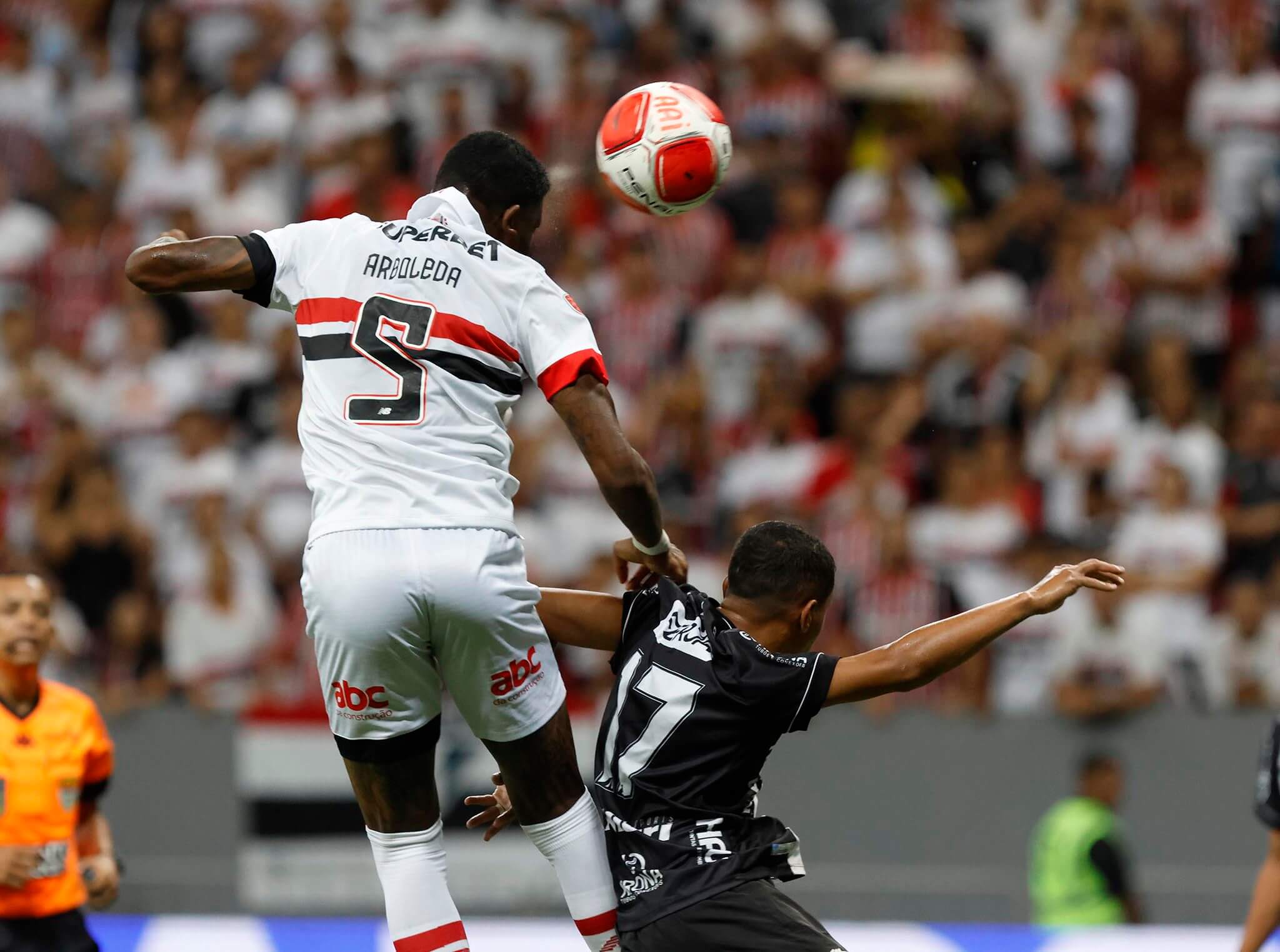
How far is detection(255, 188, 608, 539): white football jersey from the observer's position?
15.9 ft

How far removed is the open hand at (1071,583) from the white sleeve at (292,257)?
2.11 metres

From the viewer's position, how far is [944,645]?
4824mm

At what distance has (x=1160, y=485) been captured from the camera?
35.2ft

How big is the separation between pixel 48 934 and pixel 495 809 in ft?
6.68

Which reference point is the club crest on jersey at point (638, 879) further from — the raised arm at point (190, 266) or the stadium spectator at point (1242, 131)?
the stadium spectator at point (1242, 131)

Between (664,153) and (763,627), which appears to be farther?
(664,153)

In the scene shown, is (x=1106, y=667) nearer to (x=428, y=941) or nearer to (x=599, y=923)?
(x=599, y=923)

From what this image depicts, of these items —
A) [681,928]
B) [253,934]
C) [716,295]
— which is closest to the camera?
[681,928]

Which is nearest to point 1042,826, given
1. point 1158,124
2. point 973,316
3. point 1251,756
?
point 1251,756

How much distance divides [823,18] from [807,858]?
22.3 ft

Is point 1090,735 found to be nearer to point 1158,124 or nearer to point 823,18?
point 1158,124

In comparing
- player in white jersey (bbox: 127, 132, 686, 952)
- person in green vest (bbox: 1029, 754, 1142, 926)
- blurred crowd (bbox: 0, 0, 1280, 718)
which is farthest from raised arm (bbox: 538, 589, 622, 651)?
blurred crowd (bbox: 0, 0, 1280, 718)

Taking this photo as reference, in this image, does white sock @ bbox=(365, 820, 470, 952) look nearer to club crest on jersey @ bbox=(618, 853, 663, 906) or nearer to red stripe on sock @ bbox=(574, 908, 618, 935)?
red stripe on sock @ bbox=(574, 908, 618, 935)

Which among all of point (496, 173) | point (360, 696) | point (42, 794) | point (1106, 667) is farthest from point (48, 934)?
point (1106, 667)
